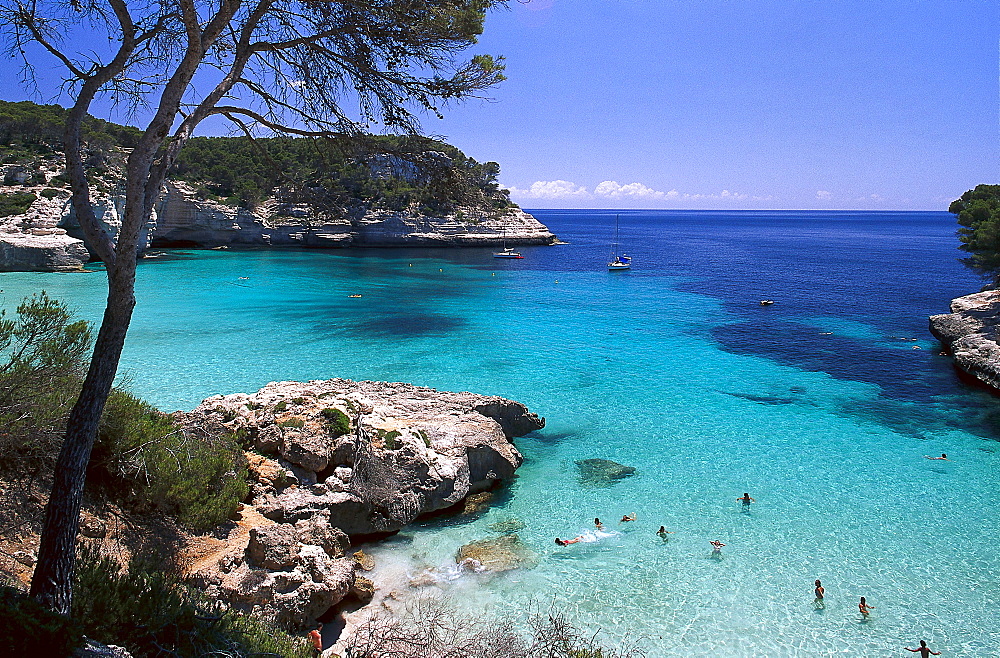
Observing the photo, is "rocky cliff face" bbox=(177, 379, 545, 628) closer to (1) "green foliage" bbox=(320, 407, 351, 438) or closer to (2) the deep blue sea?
(1) "green foliage" bbox=(320, 407, 351, 438)

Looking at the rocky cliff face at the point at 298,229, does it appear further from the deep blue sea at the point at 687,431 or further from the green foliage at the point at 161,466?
the green foliage at the point at 161,466

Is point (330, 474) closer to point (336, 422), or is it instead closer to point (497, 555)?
point (336, 422)

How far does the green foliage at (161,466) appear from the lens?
22.2ft

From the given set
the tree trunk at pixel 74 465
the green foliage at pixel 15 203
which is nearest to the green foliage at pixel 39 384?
the tree trunk at pixel 74 465

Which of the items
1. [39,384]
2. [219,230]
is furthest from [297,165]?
[219,230]

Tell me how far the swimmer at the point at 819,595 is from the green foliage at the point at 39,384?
9.57 m

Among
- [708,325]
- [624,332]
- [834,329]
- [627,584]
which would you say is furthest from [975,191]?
[627,584]

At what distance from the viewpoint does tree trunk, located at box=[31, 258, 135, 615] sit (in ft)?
13.7

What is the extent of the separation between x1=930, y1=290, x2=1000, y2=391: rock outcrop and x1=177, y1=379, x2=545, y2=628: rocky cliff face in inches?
644

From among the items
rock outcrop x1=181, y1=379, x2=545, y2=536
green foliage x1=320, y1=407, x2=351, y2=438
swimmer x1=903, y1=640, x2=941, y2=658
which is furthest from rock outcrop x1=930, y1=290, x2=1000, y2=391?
green foliage x1=320, y1=407, x2=351, y2=438

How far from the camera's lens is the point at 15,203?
35.6 meters

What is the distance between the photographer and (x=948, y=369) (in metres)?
20.5

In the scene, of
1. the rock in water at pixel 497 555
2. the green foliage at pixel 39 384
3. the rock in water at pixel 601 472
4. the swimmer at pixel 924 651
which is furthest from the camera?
the rock in water at pixel 601 472

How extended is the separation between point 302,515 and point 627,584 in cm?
470
